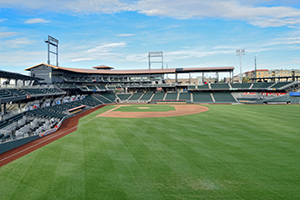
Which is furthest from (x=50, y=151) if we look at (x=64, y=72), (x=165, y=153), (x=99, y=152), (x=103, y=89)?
(x=103, y=89)

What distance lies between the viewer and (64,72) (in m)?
52.2

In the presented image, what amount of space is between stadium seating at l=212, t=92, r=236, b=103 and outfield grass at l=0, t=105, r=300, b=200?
3891 cm

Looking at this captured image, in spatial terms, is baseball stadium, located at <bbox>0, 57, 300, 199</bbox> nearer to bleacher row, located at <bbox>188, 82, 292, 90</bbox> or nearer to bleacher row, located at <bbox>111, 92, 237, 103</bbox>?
bleacher row, located at <bbox>111, 92, 237, 103</bbox>

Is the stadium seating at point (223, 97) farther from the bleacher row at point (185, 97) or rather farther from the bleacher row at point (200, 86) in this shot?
the bleacher row at point (200, 86)

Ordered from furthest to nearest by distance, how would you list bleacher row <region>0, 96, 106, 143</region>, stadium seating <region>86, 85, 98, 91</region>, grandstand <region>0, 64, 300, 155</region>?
stadium seating <region>86, 85, 98, 91</region>
grandstand <region>0, 64, 300, 155</region>
bleacher row <region>0, 96, 106, 143</region>

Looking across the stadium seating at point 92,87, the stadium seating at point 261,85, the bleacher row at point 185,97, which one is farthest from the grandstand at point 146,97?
the stadium seating at point 261,85

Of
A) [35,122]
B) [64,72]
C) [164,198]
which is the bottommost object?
[164,198]

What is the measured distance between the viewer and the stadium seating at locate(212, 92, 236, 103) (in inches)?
2222

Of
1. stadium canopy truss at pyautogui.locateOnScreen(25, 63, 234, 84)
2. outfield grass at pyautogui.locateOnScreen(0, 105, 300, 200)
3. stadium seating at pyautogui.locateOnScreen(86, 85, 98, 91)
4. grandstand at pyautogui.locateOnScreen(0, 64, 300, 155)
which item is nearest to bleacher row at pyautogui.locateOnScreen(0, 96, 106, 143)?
grandstand at pyautogui.locateOnScreen(0, 64, 300, 155)

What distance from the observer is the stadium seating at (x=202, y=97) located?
5793 centimetres

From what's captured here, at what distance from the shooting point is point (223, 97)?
58.9 meters

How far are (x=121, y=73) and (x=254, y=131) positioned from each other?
57.1 m

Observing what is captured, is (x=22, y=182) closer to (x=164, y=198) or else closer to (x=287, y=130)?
(x=164, y=198)

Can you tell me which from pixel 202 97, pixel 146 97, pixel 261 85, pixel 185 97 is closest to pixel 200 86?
pixel 202 97
